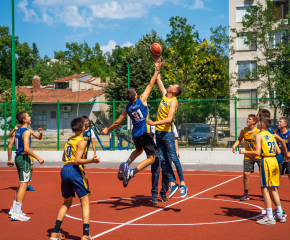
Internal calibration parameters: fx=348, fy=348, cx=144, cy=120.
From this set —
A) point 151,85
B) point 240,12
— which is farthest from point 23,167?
point 240,12

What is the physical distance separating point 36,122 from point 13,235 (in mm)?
16916

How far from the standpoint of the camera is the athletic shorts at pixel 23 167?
6.64 meters

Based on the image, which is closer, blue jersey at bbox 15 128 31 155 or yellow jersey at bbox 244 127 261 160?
blue jersey at bbox 15 128 31 155

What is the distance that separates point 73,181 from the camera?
497 cm

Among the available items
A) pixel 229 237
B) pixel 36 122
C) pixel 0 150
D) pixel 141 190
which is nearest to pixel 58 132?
pixel 0 150

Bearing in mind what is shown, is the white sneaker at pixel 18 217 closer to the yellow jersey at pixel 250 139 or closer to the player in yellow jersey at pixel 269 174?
the player in yellow jersey at pixel 269 174

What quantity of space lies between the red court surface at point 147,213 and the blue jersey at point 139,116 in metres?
1.62

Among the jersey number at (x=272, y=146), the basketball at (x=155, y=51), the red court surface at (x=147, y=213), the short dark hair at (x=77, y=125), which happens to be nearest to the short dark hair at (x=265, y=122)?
the jersey number at (x=272, y=146)

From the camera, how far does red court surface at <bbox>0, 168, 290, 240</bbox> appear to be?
218 inches

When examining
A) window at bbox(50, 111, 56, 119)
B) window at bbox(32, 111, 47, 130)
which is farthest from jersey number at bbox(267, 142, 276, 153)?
window at bbox(32, 111, 47, 130)

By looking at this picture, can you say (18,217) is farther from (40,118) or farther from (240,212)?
(40,118)

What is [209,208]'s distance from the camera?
7.29 metres

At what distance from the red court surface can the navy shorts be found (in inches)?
31.8

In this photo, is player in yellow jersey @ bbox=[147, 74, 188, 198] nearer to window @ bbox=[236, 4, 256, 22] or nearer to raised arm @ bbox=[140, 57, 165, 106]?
raised arm @ bbox=[140, 57, 165, 106]
